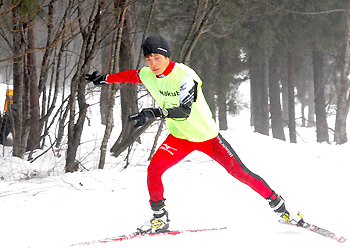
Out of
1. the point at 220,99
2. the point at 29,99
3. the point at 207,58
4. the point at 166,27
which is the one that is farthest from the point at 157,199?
the point at 220,99

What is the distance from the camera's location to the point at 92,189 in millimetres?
4449

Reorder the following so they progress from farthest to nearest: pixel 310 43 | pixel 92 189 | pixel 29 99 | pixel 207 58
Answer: pixel 310 43 → pixel 207 58 → pixel 29 99 → pixel 92 189

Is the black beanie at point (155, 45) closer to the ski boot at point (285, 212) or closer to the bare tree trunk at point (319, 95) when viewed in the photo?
the ski boot at point (285, 212)

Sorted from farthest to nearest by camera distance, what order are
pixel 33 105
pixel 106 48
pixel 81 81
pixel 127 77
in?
pixel 106 48 → pixel 33 105 → pixel 81 81 → pixel 127 77

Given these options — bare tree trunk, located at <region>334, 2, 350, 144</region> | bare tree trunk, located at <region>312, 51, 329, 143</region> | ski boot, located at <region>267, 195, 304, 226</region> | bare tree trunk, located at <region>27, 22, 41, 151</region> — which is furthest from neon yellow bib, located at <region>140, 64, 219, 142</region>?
bare tree trunk, located at <region>312, 51, 329, 143</region>

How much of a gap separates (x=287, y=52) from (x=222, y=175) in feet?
36.7

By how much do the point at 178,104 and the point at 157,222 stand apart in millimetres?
1192

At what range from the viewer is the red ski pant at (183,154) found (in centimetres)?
319

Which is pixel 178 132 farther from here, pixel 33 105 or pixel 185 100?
pixel 33 105

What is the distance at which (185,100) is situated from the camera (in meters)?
2.89

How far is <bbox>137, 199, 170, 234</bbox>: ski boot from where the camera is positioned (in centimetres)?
326

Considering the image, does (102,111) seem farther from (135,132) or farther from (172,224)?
(172,224)

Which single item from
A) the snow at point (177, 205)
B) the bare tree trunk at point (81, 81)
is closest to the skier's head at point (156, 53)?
the snow at point (177, 205)

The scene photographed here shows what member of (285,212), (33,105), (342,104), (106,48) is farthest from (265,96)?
(285,212)
